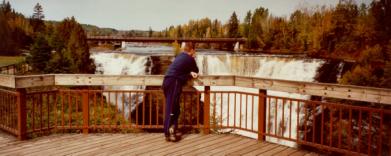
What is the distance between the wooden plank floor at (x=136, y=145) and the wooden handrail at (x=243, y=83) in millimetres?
1000

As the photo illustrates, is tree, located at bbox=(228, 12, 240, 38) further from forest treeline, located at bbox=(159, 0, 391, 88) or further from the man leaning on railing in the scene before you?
the man leaning on railing

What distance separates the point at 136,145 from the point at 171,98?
1.01 meters

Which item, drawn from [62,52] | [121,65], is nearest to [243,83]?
[121,65]

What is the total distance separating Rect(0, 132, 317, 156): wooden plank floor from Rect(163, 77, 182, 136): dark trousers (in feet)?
1.40

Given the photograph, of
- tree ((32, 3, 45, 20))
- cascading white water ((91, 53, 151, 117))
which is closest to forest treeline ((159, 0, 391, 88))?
cascading white water ((91, 53, 151, 117))

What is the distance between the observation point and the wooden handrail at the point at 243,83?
5227 mm

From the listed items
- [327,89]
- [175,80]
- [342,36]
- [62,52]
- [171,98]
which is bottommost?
[171,98]

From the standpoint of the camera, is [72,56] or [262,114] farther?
[72,56]

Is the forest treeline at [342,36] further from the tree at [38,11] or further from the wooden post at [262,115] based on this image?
the tree at [38,11]

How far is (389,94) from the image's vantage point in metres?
4.97

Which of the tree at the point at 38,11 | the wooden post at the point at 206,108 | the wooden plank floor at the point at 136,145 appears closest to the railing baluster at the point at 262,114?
the wooden plank floor at the point at 136,145

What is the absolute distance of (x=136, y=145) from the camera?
6.36m

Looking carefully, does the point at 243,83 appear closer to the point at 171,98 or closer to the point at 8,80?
the point at 171,98

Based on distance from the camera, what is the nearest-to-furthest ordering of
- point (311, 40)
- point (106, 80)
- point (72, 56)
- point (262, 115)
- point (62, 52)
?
1. point (262, 115)
2. point (106, 80)
3. point (62, 52)
4. point (72, 56)
5. point (311, 40)
